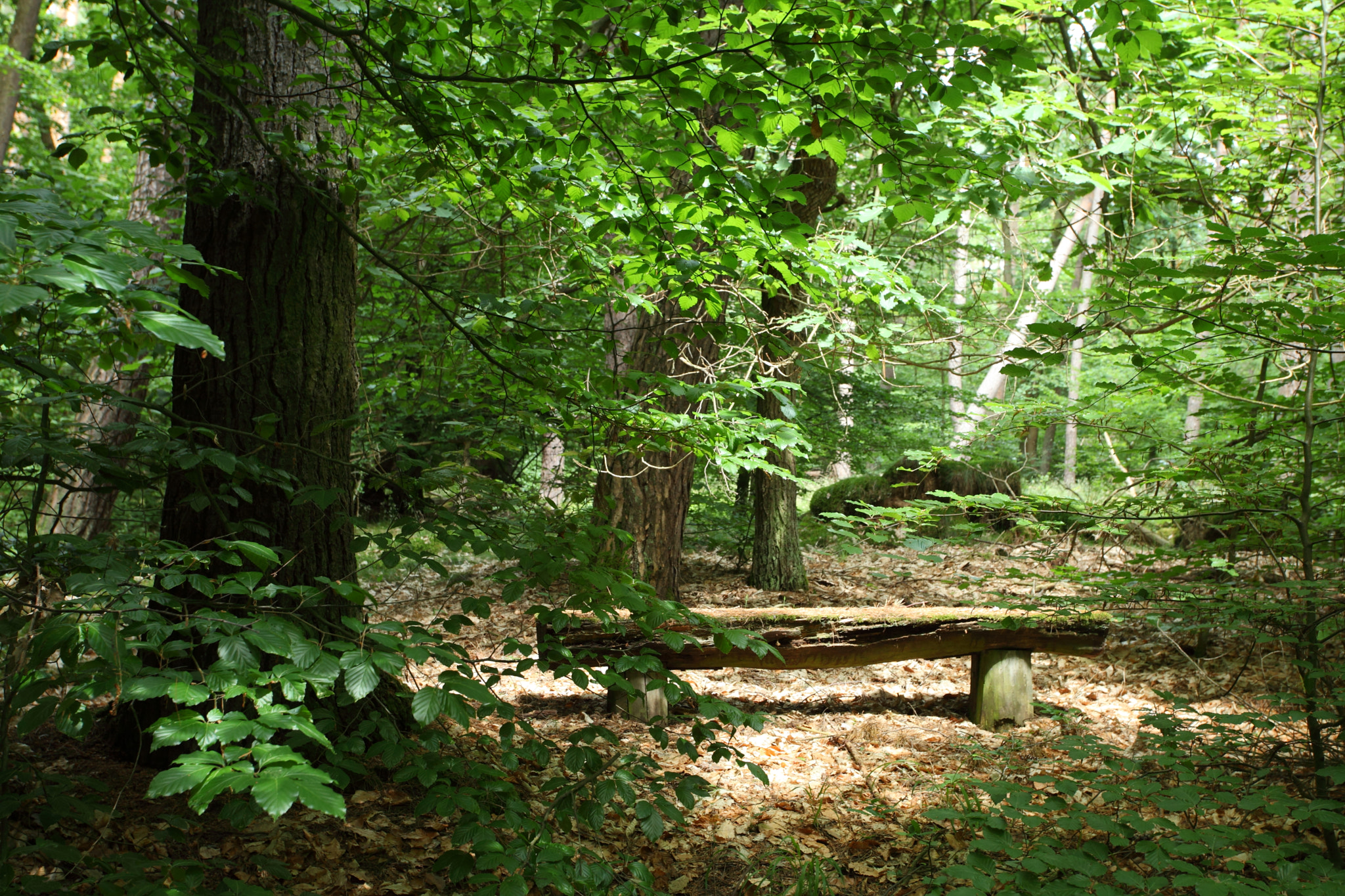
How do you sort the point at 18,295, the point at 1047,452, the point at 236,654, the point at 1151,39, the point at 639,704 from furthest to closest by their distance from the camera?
the point at 1047,452 → the point at 639,704 → the point at 1151,39 → the point at 236,654 → the point at 18,295

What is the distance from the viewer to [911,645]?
468 centimetres

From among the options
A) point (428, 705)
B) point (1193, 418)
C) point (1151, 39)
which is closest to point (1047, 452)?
point (1193, 418)

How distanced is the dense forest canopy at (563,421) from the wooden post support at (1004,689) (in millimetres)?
235

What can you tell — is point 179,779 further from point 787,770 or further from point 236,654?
point 787,770

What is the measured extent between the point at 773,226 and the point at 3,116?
11.5 meters

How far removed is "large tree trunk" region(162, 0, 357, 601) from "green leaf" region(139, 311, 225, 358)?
1533 millimetres

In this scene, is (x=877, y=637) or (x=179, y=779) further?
(x=877, y=637)

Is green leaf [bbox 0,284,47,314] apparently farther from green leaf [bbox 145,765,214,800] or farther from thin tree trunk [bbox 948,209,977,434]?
thin tree trunk [bbox 948,209,977,434]

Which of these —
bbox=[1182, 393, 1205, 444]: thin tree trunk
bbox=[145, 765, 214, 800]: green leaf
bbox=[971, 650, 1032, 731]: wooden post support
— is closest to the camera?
bbox=[145, 765, 214, 800]: green leaf

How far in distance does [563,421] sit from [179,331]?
2.12 m

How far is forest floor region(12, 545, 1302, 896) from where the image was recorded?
266 centimetres

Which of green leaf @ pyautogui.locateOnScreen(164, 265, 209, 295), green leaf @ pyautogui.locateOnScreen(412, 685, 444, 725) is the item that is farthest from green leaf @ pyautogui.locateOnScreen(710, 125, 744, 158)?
green leaf @ pyautogui.locateOnScreen(412, 685, 444, 725)

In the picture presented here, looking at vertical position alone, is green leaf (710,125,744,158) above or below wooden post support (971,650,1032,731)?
above

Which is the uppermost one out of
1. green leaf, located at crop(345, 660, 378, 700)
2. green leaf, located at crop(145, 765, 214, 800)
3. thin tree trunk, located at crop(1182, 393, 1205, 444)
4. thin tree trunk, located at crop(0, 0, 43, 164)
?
thin tree trunk, located at crop(0, 0, 43, 164)
